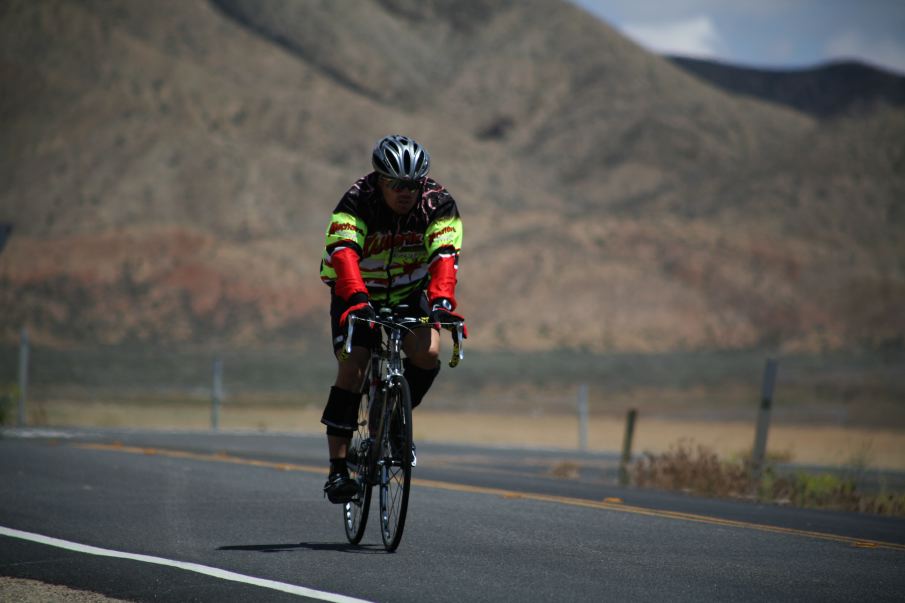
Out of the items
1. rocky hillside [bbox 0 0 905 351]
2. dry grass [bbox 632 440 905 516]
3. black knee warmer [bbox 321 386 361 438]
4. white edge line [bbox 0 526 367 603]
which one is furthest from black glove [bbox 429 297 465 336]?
rocky hillside [bbox 0 0 905 351]

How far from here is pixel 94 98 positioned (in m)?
87.1

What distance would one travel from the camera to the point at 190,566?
6867mm

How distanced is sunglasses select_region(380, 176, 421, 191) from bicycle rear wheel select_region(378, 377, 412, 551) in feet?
3.32

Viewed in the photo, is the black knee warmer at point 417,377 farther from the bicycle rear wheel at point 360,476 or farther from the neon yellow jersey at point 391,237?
the neon yellow jersey at point 391,237

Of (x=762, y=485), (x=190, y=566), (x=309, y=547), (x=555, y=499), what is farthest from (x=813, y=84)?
(x=190, y=566)

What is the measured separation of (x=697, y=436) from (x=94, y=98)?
202 ft

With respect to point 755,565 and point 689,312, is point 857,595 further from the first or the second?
point 689,312

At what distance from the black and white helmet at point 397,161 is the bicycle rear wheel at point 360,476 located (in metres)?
1.29

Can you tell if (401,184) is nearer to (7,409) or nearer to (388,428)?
(388,428)

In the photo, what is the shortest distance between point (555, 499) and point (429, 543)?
126 inches

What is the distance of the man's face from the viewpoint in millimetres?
7216

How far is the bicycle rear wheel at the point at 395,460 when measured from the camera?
23.0 ft

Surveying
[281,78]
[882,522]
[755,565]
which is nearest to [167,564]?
[755,565]

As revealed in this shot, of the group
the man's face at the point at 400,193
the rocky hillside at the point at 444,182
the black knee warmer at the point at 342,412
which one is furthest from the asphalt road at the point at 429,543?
the rocky hillside at the point at 444,182
